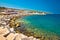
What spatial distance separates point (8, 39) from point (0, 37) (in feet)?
1.15

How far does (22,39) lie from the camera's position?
20.8ft

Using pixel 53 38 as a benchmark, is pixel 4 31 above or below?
above

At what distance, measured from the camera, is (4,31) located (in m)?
7.48

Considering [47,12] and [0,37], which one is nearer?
[0,37]

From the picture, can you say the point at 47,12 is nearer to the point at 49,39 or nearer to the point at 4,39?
the point at 49,39

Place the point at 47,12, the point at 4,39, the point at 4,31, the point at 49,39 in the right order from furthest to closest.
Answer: the point at 47,12, the point at 49,39, the point at 4,31, the point at 4,39

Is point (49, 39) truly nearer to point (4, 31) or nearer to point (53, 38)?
point (53, 38)

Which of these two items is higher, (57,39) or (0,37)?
(0,37)

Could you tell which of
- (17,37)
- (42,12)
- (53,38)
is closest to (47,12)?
(42,12)

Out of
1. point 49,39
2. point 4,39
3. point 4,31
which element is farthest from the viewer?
point 49,39

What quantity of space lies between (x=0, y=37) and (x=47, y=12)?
2960 centimetres

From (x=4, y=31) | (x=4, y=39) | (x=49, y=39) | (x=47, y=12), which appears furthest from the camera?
(x=47, y=12)

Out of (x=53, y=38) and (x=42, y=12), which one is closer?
(x=53, y=38)

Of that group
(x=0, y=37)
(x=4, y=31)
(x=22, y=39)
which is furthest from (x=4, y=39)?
(x=4, y=31)
